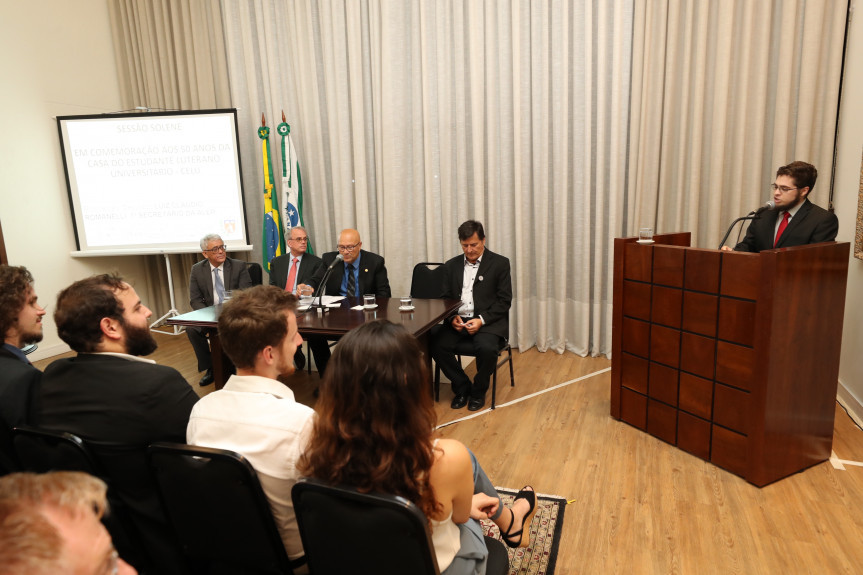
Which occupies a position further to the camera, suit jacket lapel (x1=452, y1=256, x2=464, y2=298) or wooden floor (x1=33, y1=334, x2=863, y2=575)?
suit jacket lapel (x1=452, y1=256, x2=464, y2=298)

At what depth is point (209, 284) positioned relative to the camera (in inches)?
169

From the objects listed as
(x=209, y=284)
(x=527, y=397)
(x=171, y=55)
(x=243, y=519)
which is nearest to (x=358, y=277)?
(x=209, y=284)

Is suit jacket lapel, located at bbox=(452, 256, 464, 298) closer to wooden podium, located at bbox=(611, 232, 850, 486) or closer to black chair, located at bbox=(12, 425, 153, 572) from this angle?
wooden podium, located at bbox=(611, 232, 850, 486)

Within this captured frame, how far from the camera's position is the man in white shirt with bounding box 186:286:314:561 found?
134 centimetres

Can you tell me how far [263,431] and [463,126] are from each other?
12.9 feet

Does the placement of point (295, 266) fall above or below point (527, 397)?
above

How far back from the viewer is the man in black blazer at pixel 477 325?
3637 millimetres

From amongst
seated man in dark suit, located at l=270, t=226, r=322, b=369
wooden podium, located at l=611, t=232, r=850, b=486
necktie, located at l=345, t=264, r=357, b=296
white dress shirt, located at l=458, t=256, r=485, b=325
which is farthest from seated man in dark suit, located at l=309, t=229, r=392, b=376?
wooden podium, located at l=611, t=232, r=850, b=486

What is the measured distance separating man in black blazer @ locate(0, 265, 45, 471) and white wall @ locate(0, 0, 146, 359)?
12.1 ft

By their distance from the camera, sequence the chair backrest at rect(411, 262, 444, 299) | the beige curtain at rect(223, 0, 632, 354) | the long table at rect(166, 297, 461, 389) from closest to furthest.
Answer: the long table at rect(166, 297, 461, 389)
the chair backrest at rect(411, 262, 444, 299)
the beige curtain at rect(223, 0, 632, 354)

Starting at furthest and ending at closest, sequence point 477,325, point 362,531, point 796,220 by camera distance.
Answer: point 477,325, point 796,220, point 362,531

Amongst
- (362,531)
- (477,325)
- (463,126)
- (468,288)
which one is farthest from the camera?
(463,126)

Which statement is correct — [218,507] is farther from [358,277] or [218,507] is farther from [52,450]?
[358,277]

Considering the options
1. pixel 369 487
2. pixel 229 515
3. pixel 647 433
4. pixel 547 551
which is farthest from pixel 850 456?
pixel 229 515
